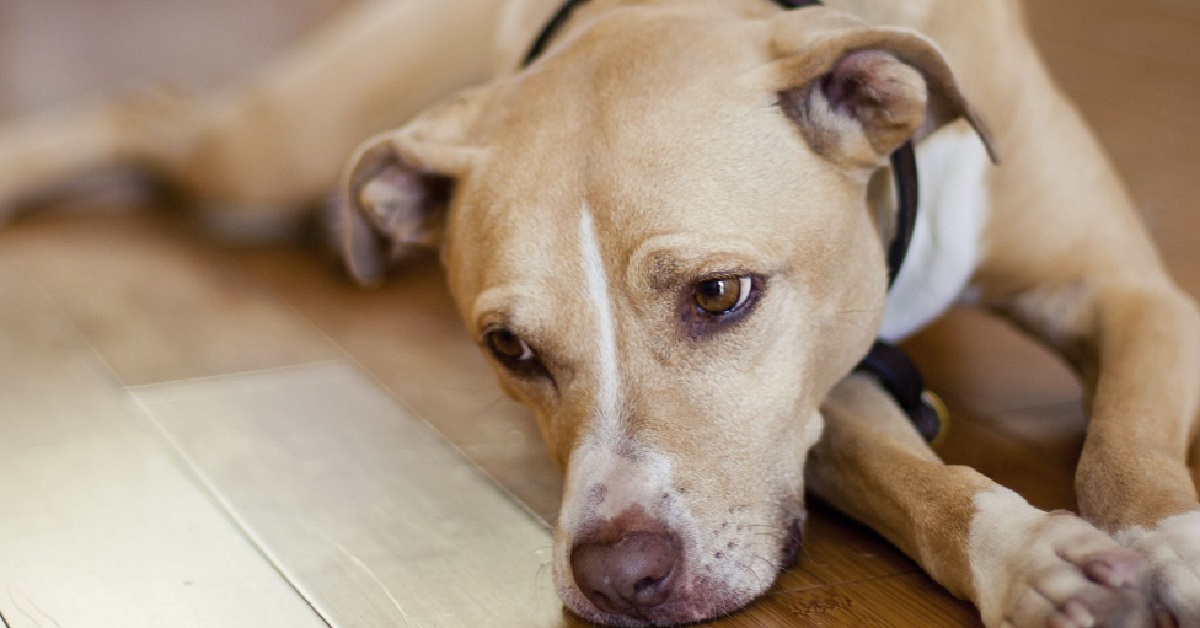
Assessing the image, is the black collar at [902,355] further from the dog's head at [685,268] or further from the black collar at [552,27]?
the black collar at [552,27]

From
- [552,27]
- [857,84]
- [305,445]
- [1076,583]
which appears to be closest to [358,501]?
[305,445]

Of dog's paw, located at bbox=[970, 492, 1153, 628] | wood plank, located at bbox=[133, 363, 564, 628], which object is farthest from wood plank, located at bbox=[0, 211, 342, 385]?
dog's paw, located at bbox=[970, 492, 1153, 628]

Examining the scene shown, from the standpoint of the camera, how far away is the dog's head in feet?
5.75

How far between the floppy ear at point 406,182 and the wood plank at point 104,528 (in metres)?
0.58

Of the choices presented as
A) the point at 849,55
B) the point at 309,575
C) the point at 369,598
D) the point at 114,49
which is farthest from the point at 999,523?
the point at 114,49

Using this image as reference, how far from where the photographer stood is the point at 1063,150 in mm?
2488

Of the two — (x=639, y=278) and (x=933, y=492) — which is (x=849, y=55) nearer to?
(x=639, y=278)

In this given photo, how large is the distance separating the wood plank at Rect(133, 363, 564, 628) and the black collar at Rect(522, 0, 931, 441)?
699mm

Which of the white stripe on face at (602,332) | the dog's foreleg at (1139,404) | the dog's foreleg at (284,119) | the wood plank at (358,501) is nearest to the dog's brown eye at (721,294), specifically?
the white stripe on face at (602,332)

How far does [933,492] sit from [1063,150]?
981 millimetres

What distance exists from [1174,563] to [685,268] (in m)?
0.75

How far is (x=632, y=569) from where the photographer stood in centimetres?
166

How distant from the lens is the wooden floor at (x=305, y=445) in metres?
1.92

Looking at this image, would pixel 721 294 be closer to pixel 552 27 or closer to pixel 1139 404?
pixel 1139 404
